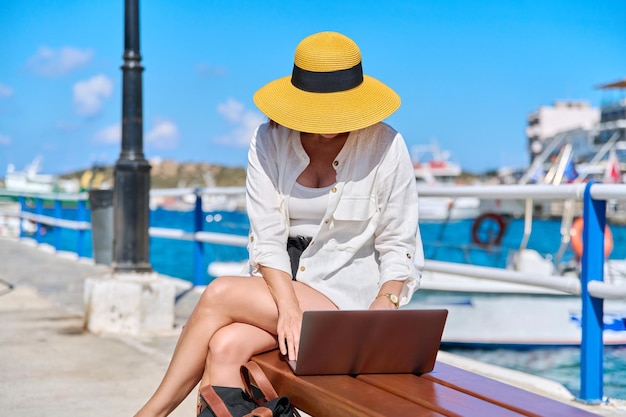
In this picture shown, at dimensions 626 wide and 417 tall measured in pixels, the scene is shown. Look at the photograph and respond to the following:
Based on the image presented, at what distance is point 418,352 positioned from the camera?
1.92 meters

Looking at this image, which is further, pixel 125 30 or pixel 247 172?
pixel 125 30

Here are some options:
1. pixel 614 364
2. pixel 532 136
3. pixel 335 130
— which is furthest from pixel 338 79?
pixel 532 136

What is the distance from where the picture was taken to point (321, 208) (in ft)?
7.68

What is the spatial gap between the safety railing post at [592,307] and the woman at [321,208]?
39.0 inches

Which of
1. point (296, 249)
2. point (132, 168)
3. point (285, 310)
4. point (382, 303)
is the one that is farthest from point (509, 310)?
point (285, 310)

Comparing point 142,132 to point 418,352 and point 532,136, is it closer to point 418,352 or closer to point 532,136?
point 418,352

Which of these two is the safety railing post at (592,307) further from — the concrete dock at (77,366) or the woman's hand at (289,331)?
the woman's hand at (289,331)

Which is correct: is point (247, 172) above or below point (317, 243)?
above

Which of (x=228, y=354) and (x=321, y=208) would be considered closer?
(x=228, y=354)

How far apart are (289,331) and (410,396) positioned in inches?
17.5

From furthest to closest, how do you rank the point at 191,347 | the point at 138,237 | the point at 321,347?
1. the point at 138,237
2. the point at 191,347
3. the point at 321,347

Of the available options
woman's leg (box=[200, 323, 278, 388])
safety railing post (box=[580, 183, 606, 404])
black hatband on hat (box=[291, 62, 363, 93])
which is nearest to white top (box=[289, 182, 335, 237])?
black hatband on hat (box=[291, 62, 363, 93])

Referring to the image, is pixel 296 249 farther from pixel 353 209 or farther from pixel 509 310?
pixel 509 310

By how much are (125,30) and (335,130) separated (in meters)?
3.43
